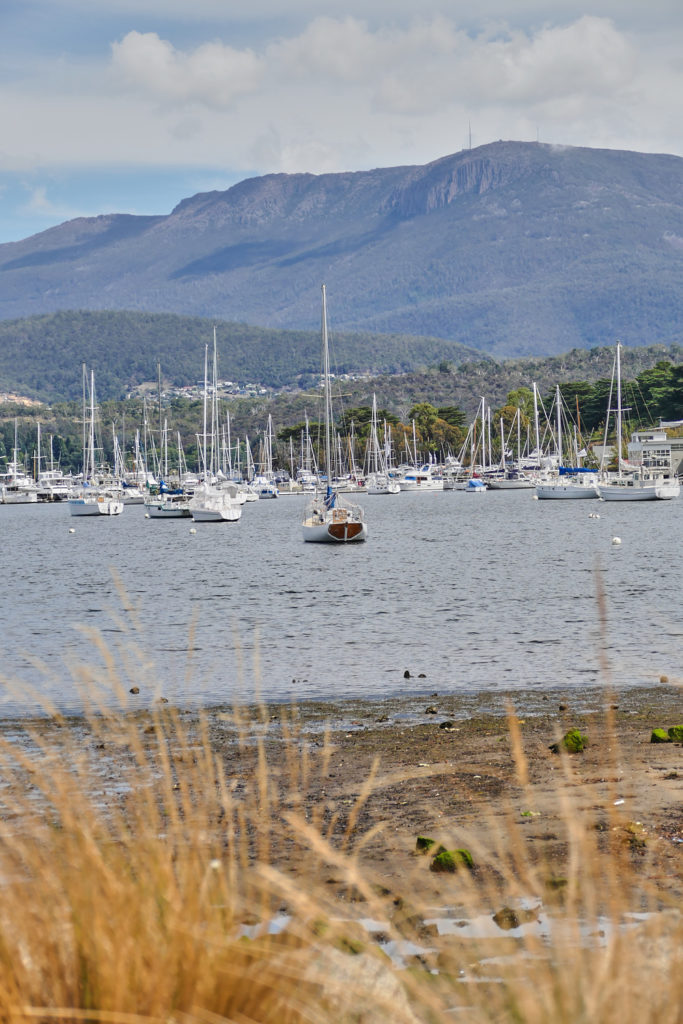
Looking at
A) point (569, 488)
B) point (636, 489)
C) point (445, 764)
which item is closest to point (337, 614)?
point (445, 764)

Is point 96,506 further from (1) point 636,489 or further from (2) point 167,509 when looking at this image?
(1) point 636,489

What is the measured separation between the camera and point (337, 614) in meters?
31.1

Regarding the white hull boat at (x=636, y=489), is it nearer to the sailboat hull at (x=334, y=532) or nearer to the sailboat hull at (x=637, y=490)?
the sailboat hull at (x=637, y=490)

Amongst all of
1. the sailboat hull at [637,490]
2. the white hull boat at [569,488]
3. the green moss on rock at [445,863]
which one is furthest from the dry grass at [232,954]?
the white hull boat at [569,488]

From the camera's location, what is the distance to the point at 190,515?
96.0 metres

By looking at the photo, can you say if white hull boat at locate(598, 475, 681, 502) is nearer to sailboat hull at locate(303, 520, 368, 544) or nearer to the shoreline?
sailboat hull at locate(303, 520, 368, 544)

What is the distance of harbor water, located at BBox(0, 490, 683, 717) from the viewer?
19.0 metres

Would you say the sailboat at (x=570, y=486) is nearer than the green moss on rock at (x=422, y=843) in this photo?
No

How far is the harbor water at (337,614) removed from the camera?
1897 cm

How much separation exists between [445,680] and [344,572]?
82.8 ft

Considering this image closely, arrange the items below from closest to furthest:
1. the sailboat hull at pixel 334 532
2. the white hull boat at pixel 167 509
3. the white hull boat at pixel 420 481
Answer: the sailboat hull at pixel 334 532 < the white hull boat at pixel 167 509 < the white hull boat at pixel 420 481

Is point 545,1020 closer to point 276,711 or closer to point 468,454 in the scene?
point 276,711

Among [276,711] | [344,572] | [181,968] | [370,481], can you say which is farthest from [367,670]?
[370,481]

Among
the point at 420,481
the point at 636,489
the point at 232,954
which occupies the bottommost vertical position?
the point at 420,481
